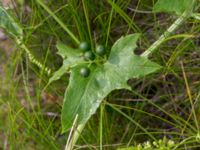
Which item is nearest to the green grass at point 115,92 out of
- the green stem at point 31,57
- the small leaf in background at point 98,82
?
the green stem at point 31,57


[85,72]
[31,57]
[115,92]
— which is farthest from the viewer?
[115,92]

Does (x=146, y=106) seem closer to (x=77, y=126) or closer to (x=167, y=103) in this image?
(x=167, y=103)

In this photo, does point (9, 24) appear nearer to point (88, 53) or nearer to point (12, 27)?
point (12, 27)

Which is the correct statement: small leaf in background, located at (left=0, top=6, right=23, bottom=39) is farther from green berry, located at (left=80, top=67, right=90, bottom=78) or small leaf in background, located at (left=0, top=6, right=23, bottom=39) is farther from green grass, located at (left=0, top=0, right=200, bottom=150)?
green berry, located at (left=80, top=67, right=90, bottom=78)

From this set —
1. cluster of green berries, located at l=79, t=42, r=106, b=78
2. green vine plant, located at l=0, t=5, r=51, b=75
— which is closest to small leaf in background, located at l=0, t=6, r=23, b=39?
green vine plant, located at l=0, t=5, r=51, b=75

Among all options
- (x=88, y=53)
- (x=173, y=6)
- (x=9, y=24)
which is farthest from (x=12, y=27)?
(x=173, y=6)

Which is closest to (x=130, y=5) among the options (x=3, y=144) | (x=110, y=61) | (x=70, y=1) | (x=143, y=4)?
(x=143, y=4)

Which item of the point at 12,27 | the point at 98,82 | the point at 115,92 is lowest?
the point at 115,92
